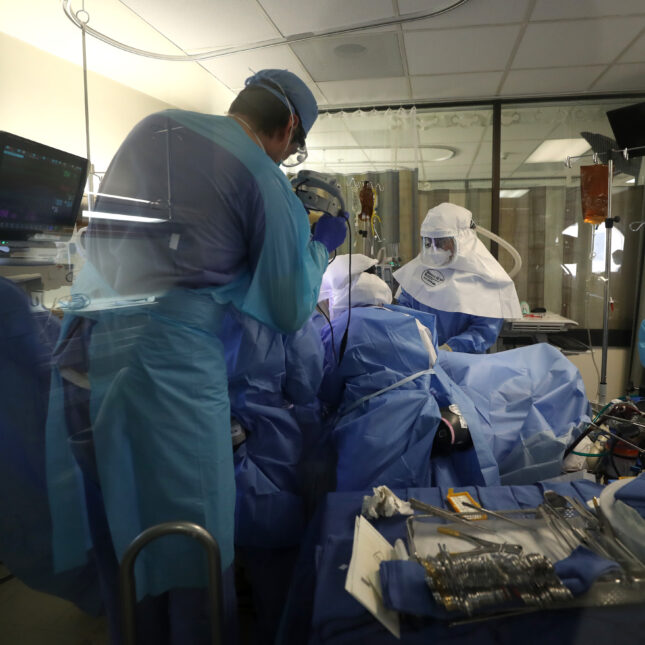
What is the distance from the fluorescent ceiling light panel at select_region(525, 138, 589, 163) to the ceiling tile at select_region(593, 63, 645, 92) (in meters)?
0.40

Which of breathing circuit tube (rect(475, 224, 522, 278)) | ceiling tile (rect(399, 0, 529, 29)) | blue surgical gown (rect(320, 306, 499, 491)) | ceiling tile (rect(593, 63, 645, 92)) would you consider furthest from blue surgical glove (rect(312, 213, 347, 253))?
ceiling tile (rect(593, 63, 645, 92))

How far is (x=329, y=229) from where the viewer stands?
3.77ft

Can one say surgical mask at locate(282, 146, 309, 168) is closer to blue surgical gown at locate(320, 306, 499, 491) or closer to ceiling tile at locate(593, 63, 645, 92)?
blue surgical gown at locate(320, 306, 499, 491)

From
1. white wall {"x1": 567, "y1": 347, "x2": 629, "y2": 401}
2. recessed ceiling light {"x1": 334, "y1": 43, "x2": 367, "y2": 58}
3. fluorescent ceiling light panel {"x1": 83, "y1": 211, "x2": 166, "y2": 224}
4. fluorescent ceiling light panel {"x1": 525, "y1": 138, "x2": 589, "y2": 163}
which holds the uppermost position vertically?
recessed ceiling light {"x1": 334, "y1": 43, "x2": 367, "y2": 58}

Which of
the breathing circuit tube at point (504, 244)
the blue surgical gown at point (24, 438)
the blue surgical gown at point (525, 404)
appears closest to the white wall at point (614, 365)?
the breathing circuit tube at point (504, 244)

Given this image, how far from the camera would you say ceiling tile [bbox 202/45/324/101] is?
104 cm

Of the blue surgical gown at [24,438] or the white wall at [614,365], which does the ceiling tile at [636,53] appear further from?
the blue surgical gown at [24,438]

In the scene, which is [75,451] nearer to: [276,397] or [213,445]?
[213,445]

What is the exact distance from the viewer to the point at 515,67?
2463 millimetres

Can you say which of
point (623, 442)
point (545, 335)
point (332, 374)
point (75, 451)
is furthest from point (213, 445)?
point (545, 335)

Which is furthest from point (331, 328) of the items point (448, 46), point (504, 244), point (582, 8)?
point (582, 8)

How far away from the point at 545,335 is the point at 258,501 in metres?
2.40

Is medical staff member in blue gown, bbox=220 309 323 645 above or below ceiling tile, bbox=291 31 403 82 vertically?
below

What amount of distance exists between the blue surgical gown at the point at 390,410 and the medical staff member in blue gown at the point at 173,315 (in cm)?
37
